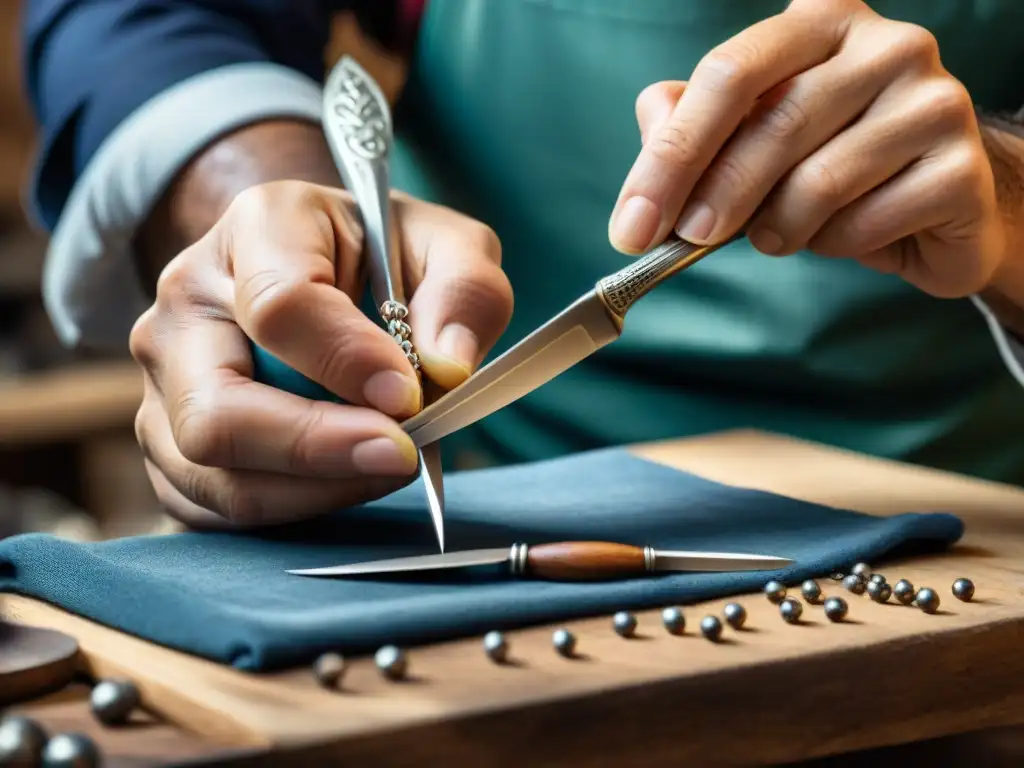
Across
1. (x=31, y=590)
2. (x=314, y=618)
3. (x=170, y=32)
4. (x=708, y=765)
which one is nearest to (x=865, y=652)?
(x=708, y=765)

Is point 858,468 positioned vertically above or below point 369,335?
below

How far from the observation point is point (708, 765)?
1.45 feet

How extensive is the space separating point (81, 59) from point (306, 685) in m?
0.74

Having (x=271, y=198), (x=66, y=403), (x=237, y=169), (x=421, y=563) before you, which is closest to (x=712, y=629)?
(x=421, y=563)

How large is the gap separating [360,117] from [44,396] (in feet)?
5.00

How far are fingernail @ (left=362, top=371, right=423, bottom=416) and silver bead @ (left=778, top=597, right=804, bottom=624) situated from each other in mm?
197

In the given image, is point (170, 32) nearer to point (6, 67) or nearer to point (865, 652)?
point (865, 652)

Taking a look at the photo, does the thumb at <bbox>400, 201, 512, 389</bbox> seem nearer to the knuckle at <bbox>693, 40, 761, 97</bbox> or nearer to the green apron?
the knuckle at <bbox>693, 40, 761, 97</bbox>

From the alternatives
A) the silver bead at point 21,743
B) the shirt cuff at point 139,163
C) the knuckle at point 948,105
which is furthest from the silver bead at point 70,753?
the shirt cuff at point 139,163

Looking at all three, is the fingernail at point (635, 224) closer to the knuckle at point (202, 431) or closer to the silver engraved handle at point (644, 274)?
the silver engraved handle at point (644, 274)

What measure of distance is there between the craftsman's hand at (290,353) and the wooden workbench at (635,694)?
12 centimetres

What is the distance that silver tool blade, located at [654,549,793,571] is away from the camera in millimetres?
541

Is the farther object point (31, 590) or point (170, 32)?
point (170, 32)

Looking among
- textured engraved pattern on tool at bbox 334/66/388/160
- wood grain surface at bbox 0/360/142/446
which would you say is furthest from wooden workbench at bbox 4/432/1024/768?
wood grain surface at bbox 0/360/142/446
